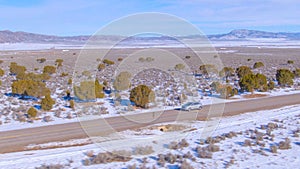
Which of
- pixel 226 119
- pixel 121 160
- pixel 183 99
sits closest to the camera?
pixel 121 160

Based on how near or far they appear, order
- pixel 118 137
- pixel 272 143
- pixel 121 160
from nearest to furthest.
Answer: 1. pixel 121 160
2. pixel 272 143
3. pixel 118 137

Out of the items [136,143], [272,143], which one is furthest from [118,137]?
[272,143]

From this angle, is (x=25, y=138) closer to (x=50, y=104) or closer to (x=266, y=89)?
(x=50, y=104)

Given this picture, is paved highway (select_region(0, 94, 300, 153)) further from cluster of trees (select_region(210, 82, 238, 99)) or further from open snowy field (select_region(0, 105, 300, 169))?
cluster of trees (select_region(210, 82, 238, 99))

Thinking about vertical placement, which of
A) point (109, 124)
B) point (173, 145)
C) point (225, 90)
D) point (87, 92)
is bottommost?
point (109, 124)

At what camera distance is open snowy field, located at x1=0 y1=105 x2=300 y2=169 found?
1410cm

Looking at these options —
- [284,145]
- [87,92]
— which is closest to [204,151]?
[284,145]

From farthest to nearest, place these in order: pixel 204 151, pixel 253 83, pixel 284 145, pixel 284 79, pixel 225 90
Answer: pixel 284 79, pixel 253 83, pixel 225 90, pixel 284 145, pixel 204 151

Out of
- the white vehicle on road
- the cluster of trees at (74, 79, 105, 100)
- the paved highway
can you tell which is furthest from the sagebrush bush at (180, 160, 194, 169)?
the cluster of trees at (74, 79, 105, 100)

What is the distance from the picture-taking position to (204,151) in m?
15.4

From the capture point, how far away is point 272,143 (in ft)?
56.1

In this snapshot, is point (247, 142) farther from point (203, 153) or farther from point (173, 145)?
point (173, 145)

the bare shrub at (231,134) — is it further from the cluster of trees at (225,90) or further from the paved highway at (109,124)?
the cluster of trees at (225,90)

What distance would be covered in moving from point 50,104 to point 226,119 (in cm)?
1337
